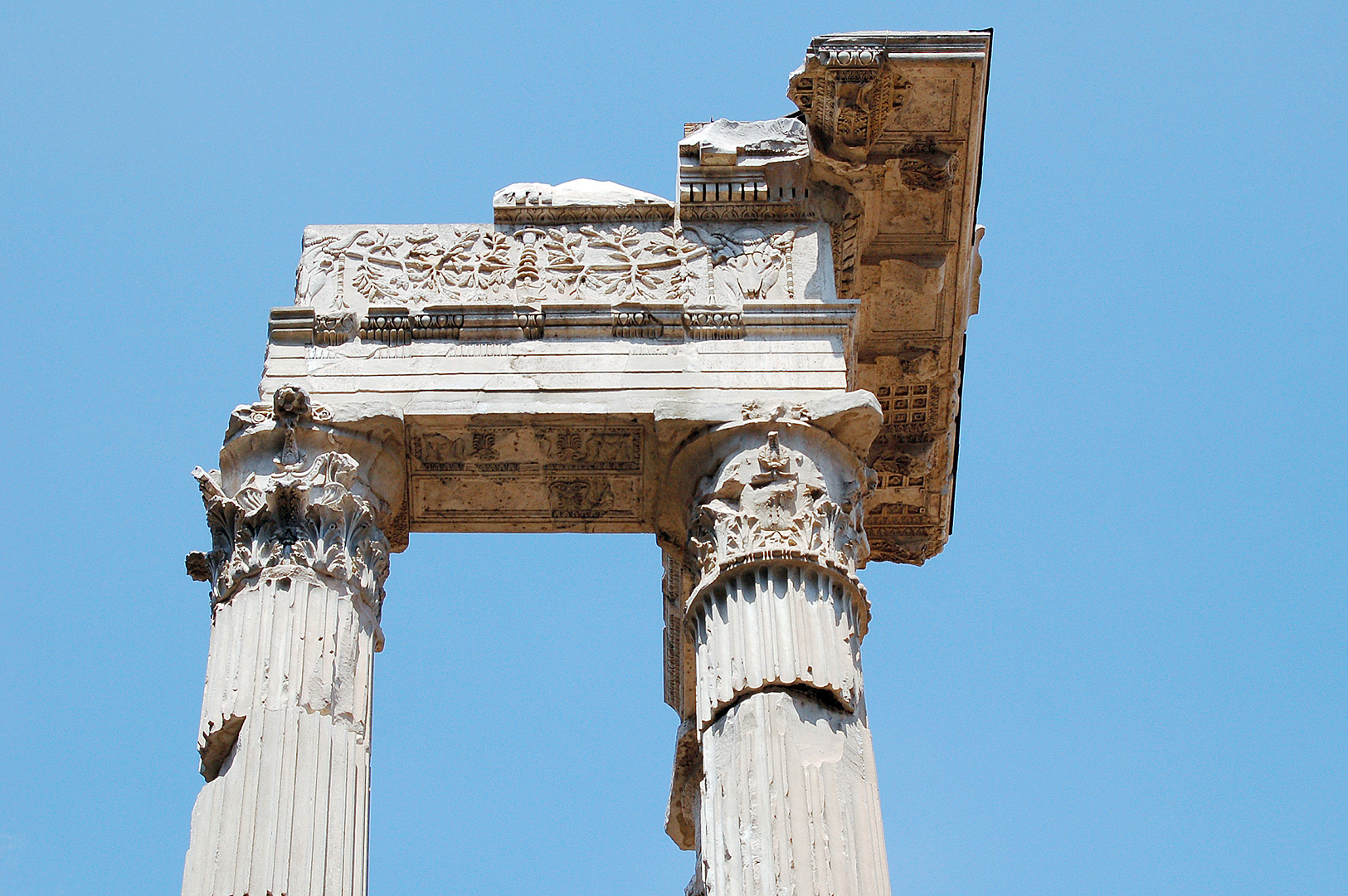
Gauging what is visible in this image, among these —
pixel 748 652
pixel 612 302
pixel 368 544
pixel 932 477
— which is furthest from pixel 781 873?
pixel 932 477

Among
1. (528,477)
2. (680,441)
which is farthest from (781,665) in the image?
(528,477)

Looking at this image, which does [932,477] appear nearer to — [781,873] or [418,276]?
[418,276]

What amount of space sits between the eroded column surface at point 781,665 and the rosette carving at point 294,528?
2721 millimetres

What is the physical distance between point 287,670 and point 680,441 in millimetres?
4072

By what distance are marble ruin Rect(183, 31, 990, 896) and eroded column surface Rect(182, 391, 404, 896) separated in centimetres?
2

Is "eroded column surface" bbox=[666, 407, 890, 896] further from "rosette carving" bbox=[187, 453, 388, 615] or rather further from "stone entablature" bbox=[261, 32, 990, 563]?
"rosette carving" bbox=[187, 453, 388, 615]

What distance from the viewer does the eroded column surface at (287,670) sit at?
1514 centimetres

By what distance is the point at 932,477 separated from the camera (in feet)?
71.6

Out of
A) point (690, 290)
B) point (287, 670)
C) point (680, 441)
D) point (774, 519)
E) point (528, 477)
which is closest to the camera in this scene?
point (287, 670)

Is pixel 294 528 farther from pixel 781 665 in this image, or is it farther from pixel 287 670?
pixel 781 665

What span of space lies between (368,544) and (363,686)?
4.75 feet

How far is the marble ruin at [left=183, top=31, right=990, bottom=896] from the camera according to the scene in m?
15.6

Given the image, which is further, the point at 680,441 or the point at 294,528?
the point at 680,441

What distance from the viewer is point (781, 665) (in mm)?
16172
